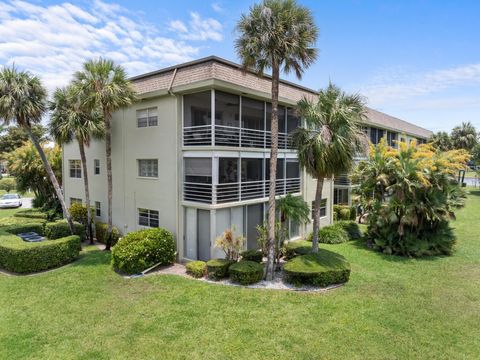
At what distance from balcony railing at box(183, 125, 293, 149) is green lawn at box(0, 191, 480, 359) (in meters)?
6.45

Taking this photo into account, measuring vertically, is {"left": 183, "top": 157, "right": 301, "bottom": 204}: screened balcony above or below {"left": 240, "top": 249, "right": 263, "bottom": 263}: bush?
above

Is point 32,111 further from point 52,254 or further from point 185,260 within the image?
point 185,260

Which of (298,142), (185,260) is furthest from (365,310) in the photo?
(185,260)

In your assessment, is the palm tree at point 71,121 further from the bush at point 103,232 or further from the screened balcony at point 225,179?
the screened balcony at point 225,179

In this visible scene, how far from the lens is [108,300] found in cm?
1113

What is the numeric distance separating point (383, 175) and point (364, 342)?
11.4 meters

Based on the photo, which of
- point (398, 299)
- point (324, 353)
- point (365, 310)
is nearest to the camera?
point (324, 353)

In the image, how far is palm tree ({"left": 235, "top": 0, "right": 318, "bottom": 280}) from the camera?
438 inches

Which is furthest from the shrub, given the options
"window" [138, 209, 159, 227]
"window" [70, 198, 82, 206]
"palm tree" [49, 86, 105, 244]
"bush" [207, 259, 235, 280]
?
"window" [70, 198, 82, 206]

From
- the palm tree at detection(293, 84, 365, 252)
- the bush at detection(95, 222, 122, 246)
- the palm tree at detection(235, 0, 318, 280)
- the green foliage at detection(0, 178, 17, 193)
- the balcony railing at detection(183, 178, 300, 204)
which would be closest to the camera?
the palm tree at detection(235, 0, 318, 280)

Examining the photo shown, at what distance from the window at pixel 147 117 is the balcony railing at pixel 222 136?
2.32 m

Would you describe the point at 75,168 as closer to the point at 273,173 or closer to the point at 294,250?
the point at 273,173

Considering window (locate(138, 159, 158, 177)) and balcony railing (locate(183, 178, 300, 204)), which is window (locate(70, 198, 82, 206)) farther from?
balcony railing (locate(183, 178, 300, 204))

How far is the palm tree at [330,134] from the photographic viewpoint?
1247cm
